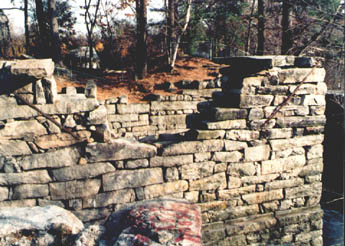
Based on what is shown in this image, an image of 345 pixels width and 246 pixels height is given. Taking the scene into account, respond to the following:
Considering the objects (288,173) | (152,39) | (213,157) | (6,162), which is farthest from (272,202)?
(152,39)

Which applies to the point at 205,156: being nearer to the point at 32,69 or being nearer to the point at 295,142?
the point at 295,142

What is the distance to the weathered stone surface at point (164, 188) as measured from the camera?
13.1 feet

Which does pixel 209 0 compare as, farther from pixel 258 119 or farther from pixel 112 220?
pixel 112 220

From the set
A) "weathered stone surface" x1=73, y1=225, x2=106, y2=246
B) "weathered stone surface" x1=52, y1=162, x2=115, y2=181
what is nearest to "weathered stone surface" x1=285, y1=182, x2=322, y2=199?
"weathered stone surface" x1=52, y1=162, x2=115, y2=181

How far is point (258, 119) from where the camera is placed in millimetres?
4250

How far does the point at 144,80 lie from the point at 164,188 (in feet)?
28.1

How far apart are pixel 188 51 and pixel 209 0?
3.22 meters

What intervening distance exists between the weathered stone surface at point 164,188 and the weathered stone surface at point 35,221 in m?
1.24

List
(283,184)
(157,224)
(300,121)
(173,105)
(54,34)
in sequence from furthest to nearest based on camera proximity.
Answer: (54,34)
(173,105)
(283,184)
(300,121)
(157,224)

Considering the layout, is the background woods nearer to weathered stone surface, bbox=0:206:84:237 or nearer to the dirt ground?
the dirt ground

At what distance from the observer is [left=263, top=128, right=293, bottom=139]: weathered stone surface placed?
4320mm

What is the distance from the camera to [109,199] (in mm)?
3852

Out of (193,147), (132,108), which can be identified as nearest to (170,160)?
(193,147)

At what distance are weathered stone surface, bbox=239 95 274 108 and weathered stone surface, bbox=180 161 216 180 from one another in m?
1.00
